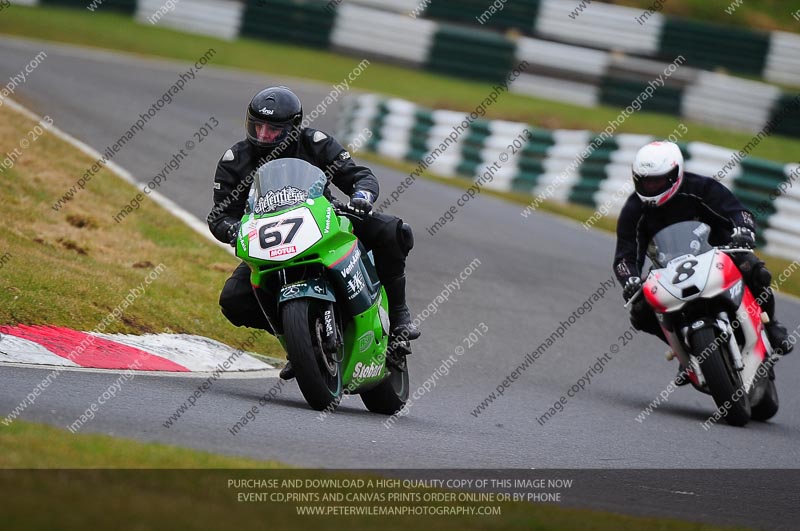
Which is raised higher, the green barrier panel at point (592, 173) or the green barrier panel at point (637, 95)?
the green barrier panel at point (592, 173)

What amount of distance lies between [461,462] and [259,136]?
7.88 feet

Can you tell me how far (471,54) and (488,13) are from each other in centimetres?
164

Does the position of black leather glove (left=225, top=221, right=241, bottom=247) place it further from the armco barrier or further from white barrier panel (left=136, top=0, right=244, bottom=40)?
white barrier panel (left=136, top=0, right=244, bottom=40)

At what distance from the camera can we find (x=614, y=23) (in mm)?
26906

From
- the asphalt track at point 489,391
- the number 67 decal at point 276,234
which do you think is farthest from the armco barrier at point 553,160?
the number 67 decal at point 276,234

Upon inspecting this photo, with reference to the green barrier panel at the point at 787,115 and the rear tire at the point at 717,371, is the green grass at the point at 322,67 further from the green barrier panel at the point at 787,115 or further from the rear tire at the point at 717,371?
A: the rear tire at the point at 717,371

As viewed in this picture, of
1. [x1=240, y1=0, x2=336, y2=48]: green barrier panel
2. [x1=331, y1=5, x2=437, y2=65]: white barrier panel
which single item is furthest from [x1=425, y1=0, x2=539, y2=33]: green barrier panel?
[x1=240, y1=0, x2=336, y2=48]: green barrier panel

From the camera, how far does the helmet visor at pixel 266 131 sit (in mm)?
7195

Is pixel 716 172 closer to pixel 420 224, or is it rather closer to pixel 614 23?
pixel 420 224

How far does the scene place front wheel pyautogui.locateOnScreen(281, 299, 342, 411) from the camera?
6.36m

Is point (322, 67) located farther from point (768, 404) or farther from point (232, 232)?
point (232, 232)
